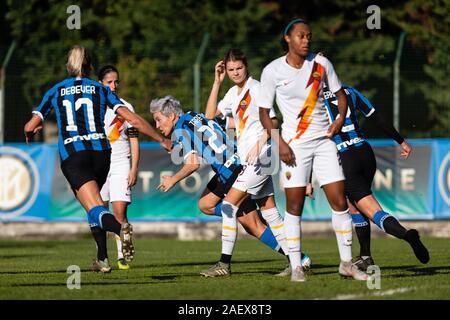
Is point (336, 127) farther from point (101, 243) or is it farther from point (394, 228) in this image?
point (101, 243)

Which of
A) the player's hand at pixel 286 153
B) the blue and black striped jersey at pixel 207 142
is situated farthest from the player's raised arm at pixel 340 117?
the blue and black striped jersey at pixel 207 142

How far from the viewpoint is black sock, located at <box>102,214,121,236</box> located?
10.2 m

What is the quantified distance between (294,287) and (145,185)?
11460mm

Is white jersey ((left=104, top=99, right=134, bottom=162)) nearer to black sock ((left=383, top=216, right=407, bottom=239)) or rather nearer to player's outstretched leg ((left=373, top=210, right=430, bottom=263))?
player's outstretched leg ((left=373, top=210, right=430, bottom=263))

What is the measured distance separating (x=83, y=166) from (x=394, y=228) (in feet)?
10.3

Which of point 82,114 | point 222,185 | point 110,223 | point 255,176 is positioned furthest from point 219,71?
point 110,223

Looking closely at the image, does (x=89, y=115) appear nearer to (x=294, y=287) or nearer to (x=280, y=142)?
(x=280, y=142)

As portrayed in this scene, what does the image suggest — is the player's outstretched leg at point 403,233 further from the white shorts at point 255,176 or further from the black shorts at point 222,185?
the black shorts at point 222,185

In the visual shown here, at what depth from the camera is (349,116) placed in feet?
37.0

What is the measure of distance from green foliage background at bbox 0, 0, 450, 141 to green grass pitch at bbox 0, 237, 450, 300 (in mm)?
4163

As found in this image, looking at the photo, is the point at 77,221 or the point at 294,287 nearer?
the point at 294,287

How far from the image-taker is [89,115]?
10625 mm

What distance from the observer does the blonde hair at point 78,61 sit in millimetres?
10727
